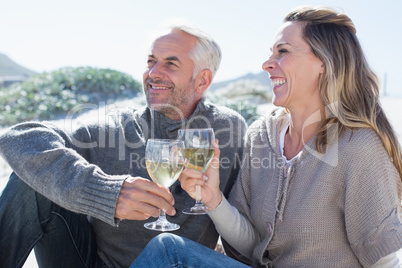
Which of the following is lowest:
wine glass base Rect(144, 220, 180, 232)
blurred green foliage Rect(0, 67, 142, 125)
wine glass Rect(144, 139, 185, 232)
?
blurred green foliage Rect(0, 67, 142, 125)

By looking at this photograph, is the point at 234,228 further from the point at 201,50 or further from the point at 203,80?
the point at 201,50

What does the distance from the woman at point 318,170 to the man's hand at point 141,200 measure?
0.25 meters

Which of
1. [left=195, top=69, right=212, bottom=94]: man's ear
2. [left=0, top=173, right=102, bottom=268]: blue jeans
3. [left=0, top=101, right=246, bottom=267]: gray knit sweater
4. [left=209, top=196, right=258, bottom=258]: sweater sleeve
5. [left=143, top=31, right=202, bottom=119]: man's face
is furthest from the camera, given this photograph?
[left=195, top=69, right=212, bottom=94]: man's ear

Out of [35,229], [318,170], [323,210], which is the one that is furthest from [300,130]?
[35,229]

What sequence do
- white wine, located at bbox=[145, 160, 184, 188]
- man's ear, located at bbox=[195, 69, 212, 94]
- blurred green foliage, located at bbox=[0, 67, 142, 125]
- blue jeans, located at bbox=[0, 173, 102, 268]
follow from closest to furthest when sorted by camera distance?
white wine, located at bbox=[145, 160, 184, 188] < blue jeans, located at bbox=[0, 173, 102, 268] < man's ear, located at bbox=[195, 69, 212, 94] < blurred green foliage, located at bbox=[0, 67, 142, 125]

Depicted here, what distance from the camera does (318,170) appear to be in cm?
253

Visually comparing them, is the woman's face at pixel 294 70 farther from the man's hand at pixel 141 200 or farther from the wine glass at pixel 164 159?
the man's hand at pixel 141 200

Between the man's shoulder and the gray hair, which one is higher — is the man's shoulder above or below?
below

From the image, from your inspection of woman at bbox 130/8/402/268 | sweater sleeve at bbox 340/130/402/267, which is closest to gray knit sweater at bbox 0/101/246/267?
woman at bbox 130/8/402/268

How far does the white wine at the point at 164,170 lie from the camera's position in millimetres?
2166

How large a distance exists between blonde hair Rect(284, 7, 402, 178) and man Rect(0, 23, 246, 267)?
91 centimetres

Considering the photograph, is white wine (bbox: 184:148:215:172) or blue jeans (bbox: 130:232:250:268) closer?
blue jeans (bbox: 130:232:250:268)

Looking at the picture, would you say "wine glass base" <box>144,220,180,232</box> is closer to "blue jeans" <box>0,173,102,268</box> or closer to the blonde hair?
"blue jeans" <box>0,173,102,268</box>

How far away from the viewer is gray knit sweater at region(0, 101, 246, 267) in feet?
7.48
